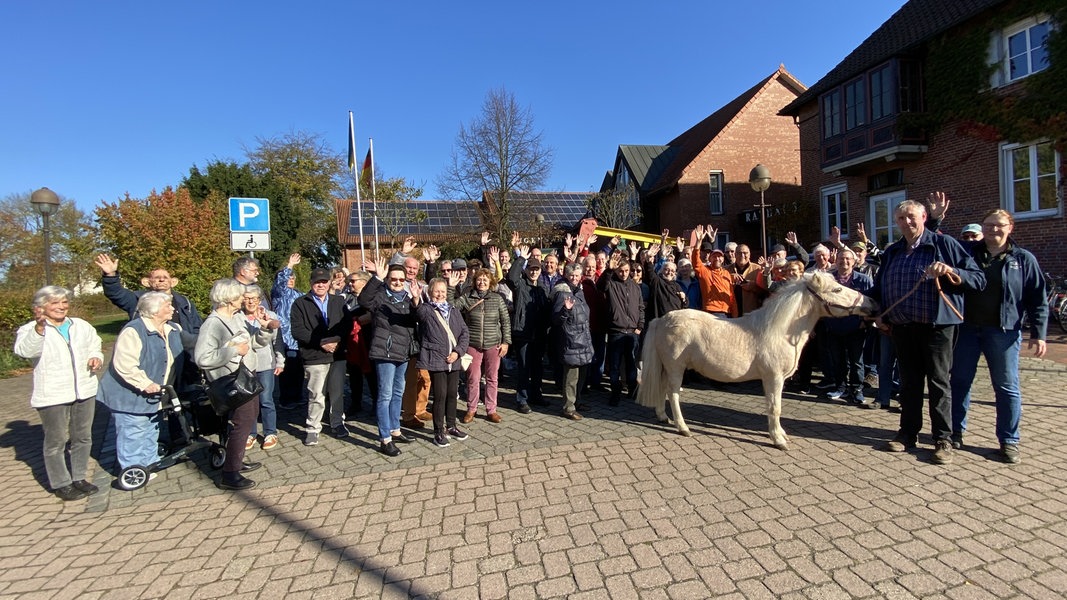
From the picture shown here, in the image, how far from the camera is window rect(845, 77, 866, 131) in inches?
682

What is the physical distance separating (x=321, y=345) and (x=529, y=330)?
8.09 feet

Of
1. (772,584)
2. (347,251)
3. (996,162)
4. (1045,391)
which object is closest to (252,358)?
(772,584)

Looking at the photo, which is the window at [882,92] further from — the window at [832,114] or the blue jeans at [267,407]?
the blue jeans at [267,407]

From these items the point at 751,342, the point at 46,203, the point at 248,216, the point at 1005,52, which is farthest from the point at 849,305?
the point at 46,203

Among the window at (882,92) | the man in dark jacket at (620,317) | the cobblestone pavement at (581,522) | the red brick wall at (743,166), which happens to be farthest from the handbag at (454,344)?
the red brick wall at (743,166)

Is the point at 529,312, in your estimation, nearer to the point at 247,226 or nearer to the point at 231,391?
the point at 231,391

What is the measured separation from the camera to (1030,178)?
516 inches

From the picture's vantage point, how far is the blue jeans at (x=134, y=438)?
4473mm

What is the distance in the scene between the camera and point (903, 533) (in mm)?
3182

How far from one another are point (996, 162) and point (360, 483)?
17801 mm

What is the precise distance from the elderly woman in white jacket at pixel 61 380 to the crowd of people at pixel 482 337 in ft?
0.04

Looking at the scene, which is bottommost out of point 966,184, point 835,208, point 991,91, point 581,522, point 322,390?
point 581,522

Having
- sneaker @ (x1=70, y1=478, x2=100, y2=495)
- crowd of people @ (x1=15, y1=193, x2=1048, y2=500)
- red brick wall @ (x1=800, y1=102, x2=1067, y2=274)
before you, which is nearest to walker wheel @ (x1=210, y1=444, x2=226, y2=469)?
crowd of people @ (x1=15, y1=193, x2=1048, y2=500)

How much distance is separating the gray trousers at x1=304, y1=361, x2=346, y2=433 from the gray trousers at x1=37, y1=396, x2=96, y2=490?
1801 millimetres
